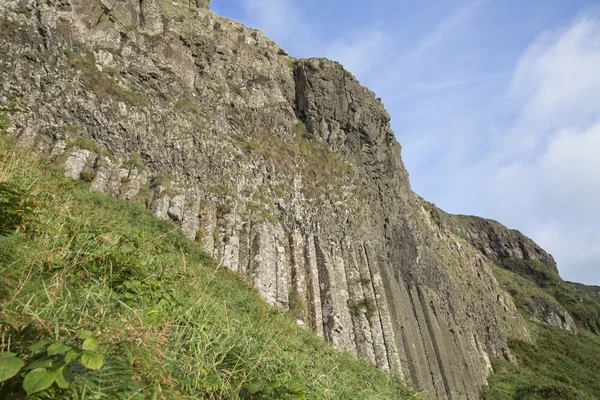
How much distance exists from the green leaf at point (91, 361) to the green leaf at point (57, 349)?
0.13 metres

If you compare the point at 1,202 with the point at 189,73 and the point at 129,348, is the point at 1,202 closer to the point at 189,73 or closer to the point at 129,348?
the point at 129,348

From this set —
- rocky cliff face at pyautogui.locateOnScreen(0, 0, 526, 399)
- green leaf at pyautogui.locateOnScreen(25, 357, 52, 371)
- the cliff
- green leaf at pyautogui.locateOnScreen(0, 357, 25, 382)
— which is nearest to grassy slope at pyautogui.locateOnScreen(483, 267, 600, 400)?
the cliff

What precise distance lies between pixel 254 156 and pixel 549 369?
43.4 meters

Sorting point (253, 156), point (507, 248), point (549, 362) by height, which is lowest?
point (549, 362)

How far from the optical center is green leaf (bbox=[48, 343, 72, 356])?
8.66 feet

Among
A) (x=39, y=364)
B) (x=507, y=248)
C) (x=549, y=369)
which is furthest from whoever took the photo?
(x=507, y=248)

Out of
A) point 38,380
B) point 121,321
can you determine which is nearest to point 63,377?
point 38,380

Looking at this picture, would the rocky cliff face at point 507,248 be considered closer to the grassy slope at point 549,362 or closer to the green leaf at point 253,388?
the grassy slope at point 549,362

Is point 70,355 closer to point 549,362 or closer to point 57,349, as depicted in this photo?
point 57,349

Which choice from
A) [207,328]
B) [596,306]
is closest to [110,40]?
[207,328]

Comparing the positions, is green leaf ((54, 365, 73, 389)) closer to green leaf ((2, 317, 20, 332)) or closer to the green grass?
green leaf ((2, 317, 20, 332))

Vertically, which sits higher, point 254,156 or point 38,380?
point 254,156

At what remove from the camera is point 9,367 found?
2443mm

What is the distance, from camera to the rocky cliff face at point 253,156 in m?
19.6
